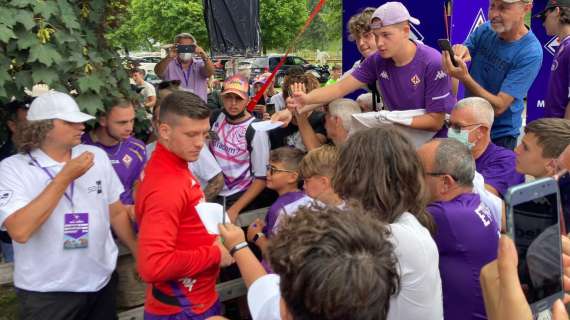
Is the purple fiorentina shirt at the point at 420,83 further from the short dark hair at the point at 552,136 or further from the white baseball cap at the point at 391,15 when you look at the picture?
the short dark hair at the point at 552,136

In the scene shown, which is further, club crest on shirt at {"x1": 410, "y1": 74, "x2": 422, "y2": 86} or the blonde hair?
club crest on shirt at {"x1": 410, "y1": 74, "x2": 422, "y2": 86}

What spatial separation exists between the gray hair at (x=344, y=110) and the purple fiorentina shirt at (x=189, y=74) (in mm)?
2702

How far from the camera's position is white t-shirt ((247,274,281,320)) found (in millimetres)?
1528

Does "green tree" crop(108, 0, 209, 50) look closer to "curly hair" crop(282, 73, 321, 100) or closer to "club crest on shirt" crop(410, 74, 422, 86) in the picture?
"curly hair" crop(282, 73, 321, 100)

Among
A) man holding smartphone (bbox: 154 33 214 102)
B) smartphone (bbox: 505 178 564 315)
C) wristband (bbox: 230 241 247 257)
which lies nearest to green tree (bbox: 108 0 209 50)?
man holding smartphone (bbox: 154 33 214 102)

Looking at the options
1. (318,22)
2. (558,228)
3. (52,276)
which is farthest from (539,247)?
(318,22)

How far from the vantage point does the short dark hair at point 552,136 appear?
100 inches

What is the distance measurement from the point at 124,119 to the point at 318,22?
43.1m

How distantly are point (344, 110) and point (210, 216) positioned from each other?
5.87 feet

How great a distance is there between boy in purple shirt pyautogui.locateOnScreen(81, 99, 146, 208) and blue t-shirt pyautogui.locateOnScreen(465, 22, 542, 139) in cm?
286

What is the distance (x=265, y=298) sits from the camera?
1.58 m

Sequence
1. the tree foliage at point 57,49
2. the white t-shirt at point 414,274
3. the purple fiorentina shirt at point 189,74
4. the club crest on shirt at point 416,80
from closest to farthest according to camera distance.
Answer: the white t-shirt at point 414,274
the tree foliage at point 57,49
the club crest on shirt at point 416,80
the purple fiorentina shirt at point 189,74

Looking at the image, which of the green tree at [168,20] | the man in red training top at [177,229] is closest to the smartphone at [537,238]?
the man in red training top at [177,229]

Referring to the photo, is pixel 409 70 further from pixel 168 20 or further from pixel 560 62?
pixel 168 20
